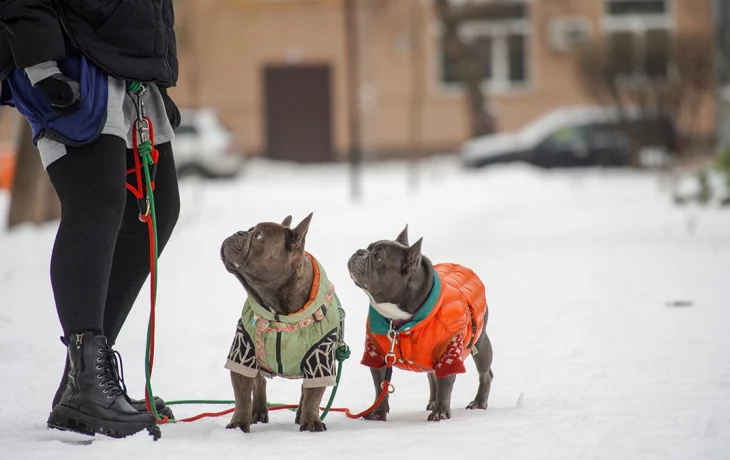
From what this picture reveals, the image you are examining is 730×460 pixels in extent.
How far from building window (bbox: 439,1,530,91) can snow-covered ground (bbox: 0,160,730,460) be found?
640 inches

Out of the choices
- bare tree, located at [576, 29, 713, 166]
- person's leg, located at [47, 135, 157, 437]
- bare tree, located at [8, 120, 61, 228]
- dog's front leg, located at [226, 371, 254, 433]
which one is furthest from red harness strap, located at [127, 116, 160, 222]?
bare tree, located at [576, 29, 713, 166]

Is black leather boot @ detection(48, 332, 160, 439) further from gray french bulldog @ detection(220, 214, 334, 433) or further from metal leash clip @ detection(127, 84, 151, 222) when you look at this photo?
metal leash clip @ detection(127, 84, 151, 222)

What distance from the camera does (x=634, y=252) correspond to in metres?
9.12

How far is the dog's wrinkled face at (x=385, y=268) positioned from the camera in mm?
3654

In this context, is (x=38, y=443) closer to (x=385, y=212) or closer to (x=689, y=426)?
(x=689, y=426)

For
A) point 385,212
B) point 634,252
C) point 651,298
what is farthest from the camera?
point 385,212

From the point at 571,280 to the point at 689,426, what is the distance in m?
4.44

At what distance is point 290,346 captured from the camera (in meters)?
3.42

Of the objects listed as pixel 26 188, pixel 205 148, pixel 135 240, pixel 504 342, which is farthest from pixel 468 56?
pixel 135 240

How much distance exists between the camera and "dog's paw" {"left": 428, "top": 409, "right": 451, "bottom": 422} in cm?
363

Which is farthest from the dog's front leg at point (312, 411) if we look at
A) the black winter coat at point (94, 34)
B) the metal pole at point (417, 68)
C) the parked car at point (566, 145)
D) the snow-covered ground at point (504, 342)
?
the metal pole at point (417, 68)

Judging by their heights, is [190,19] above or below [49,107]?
above

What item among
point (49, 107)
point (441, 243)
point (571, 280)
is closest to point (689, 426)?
point (49, 107)

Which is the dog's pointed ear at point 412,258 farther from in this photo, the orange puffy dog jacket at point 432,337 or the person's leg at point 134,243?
the person's leg at point 134,243
